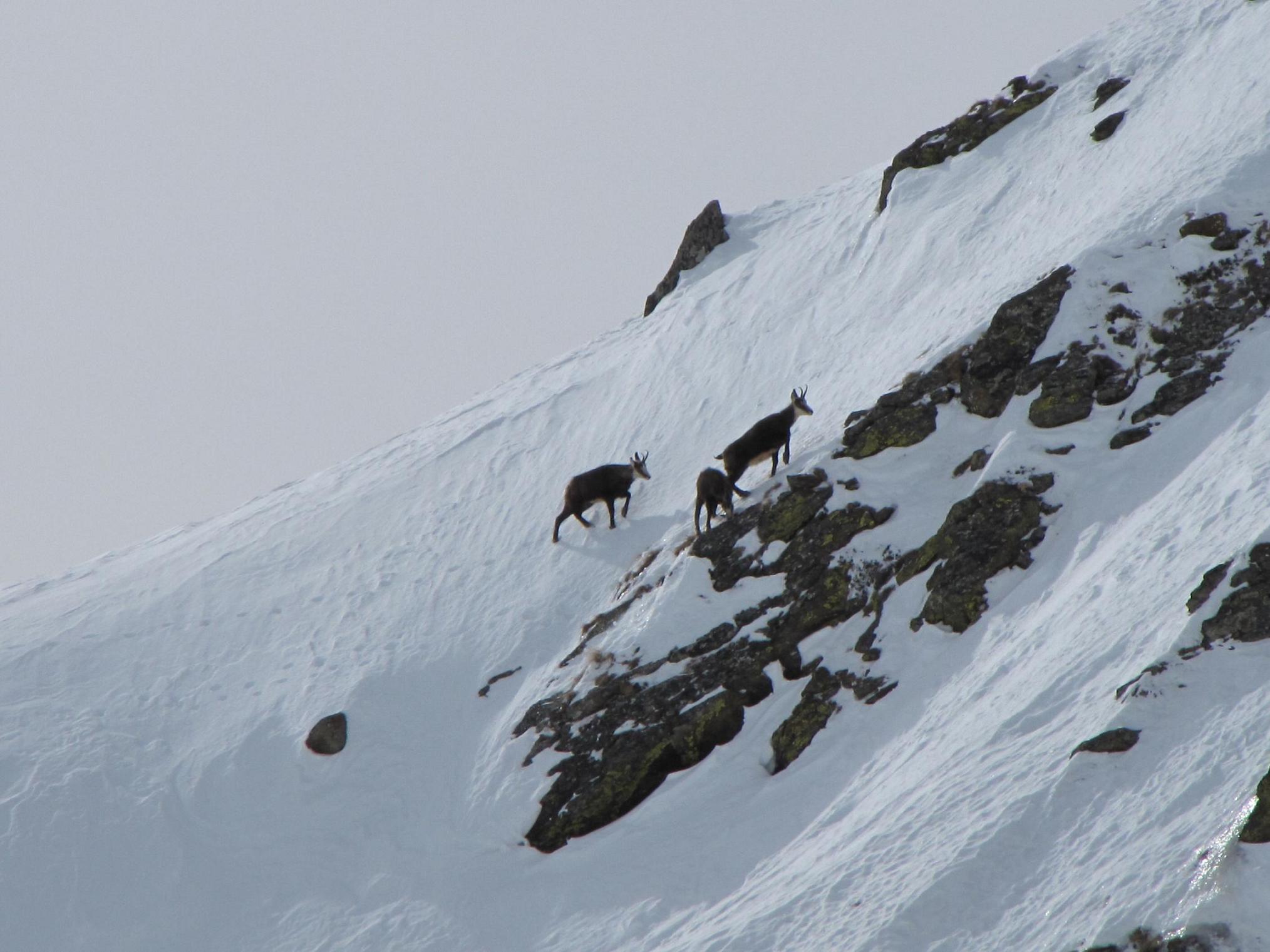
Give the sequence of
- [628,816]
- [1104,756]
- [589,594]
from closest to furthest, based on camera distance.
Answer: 1. [1104,756]
2. [628,816]
3. [589,594]

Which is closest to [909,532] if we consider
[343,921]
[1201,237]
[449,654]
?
[1201,237]

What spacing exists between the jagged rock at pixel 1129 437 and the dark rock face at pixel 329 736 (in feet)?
40.9

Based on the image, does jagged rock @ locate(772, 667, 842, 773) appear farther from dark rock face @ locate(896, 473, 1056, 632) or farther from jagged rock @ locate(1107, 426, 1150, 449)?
jagged rock @ locate(1107, 426, 1150, 449)

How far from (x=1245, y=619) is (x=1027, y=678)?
2.48 meters

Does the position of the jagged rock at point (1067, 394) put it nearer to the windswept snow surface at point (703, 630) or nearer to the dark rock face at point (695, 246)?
the windswept snow surface at point (703, 630)

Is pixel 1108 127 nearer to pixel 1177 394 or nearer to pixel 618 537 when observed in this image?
pixel 1177 394

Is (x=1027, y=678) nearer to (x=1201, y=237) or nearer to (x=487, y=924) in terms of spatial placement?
(x=487, y=924)

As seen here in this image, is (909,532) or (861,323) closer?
(909,532)

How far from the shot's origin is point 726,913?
42.2 ft

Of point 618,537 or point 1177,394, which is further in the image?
point 618,537

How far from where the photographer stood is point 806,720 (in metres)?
15.0

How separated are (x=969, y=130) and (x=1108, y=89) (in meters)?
3.36

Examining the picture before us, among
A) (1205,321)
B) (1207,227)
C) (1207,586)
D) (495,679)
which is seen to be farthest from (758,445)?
(1207,586)

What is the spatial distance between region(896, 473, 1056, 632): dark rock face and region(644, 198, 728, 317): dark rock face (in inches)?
662
